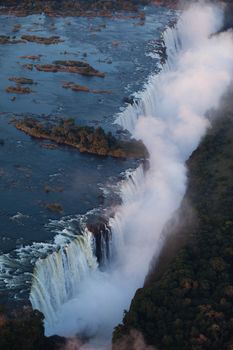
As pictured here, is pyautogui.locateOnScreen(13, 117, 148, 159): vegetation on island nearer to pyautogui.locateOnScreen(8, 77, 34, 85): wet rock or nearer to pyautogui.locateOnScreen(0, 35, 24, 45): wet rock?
pyautogui.locateOnScreen(8, 77, 34, 85): wet rock

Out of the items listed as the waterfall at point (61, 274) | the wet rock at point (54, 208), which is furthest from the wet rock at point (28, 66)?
the waterfall at point (61, 274)

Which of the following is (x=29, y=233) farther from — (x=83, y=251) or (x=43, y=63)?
(x=43, y=63)

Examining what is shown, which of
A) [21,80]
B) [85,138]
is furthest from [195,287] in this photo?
[21,80]

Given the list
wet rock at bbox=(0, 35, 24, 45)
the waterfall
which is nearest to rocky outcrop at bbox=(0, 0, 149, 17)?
wet rock at bbox=(0, 35, 24, 45)

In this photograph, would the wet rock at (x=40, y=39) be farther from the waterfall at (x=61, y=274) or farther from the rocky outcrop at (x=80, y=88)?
the waterfall at (x=61, y=274)

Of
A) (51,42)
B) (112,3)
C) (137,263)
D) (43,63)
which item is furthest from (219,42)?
(137,263)

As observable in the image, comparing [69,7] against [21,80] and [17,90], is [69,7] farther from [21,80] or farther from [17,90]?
[17,90]
